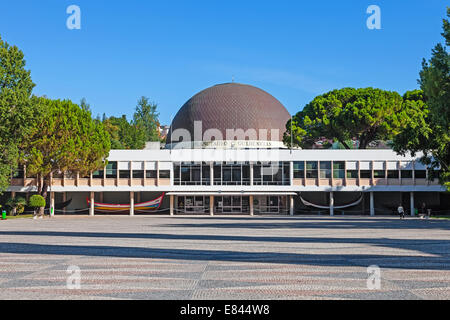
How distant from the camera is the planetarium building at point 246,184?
182 feet

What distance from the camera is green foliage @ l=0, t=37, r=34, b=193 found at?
39.8 meters

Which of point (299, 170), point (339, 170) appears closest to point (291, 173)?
point (299, 170)

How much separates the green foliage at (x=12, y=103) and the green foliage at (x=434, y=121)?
93.7 ft

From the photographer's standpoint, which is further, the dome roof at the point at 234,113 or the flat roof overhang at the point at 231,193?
the dome roof at the point at 234,113

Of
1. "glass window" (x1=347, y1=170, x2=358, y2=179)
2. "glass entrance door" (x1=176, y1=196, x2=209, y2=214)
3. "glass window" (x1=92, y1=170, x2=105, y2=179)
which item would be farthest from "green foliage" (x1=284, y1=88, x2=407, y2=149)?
"glass window" (x1=92, y1=170, x2=105, y2=179)

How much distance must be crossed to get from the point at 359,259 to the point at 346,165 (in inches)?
1698

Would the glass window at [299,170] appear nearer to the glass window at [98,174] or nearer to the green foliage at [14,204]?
the glass window at [98,174]

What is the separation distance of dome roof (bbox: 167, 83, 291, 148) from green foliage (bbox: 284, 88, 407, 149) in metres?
5.87

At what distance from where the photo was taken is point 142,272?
37.8 ft

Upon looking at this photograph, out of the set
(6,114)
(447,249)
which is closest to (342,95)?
(6,114)

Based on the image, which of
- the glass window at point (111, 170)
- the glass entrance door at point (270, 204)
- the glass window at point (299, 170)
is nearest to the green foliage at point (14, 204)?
the glass window at point (111, 170)

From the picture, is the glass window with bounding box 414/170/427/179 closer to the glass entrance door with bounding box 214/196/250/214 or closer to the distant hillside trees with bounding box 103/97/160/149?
the glass entrance door with bounding box 214/196/250/214
